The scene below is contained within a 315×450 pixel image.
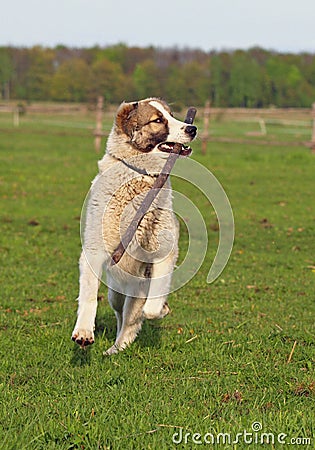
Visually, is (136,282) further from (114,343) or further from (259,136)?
(259,136)

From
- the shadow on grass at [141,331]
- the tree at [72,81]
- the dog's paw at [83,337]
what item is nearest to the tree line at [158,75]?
the tree at [72,81]

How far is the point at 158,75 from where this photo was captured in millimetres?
42062

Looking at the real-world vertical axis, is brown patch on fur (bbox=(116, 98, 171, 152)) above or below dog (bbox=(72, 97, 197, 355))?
above

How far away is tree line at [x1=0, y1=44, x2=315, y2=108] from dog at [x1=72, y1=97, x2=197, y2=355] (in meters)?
Result: 27.0

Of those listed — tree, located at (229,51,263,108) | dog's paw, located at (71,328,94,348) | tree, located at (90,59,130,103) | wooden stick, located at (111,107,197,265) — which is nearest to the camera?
dog's paw, located at (71,328,94,348)

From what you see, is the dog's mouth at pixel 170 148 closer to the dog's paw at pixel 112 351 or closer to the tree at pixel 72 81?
the dog's paw at pixel 112 351

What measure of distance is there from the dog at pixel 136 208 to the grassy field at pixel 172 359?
43 cm

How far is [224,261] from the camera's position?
10.1 meters

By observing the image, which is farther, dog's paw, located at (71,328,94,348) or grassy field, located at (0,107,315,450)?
dog's paw, located at (71,328,94,348)

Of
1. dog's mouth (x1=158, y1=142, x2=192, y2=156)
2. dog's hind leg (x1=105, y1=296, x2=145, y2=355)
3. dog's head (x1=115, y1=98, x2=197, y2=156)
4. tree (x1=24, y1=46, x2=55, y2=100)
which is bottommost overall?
tree (x1=24, y1=46, x2=55, y2=100)

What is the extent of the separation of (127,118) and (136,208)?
0.77m

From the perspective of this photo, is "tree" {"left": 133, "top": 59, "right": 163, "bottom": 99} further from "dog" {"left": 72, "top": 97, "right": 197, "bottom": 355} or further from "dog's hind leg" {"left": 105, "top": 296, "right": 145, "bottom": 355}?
"dog's hind leg" {"left": 105, "top": 296, "right": 145, "bottom": 355}

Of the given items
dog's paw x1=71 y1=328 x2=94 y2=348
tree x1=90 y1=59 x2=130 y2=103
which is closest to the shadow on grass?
dog's paw x1=71 y1=328 x2=94 y2=348

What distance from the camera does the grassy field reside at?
381 centimetres
